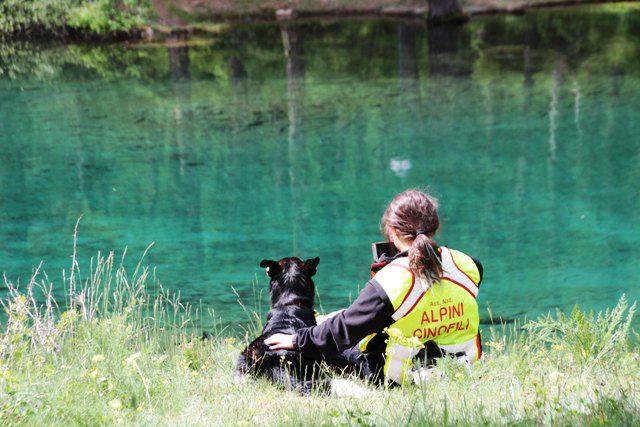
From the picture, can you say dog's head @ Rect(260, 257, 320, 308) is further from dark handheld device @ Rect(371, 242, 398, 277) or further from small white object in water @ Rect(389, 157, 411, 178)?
small white object in water @ Rect(389, 157, 411, 178)

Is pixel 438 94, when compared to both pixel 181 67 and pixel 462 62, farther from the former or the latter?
pixel 181 67

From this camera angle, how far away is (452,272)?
3855mm

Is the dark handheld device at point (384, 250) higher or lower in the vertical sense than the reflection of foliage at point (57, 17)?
lower

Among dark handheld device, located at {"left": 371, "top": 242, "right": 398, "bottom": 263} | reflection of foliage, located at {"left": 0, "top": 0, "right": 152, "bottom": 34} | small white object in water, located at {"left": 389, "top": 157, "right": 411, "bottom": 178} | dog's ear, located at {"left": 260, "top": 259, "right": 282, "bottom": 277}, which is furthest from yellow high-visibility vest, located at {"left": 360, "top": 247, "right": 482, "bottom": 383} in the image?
reflection of foliage, located at {"left": 0, "top": 0, "right": 152, "bottom": 34}

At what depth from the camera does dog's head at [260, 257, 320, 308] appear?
436cm

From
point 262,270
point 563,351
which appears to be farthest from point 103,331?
point 262,270

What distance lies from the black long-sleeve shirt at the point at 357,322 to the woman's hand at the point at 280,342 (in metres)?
0.19

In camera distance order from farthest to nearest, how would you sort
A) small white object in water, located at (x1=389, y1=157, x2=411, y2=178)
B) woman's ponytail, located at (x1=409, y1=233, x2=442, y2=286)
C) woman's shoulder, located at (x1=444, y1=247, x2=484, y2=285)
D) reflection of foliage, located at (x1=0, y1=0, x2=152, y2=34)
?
reflection of foliage, located at (x1=0, y1=0, x2=152, y2=34) → small white object in water, located at (x1=389, y1=157, x2=411, y2=178) → woman's shoulder, located at (x1=444, y1=247, x2=484, y2=285) → woman's ponytail, located at (x1=409, y1=233, x2=442, y2=286)

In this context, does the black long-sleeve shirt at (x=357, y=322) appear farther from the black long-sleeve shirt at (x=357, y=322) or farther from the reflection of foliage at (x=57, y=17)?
the reflection of foliage at (x=57, y=17)

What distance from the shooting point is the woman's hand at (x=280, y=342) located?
4020 millimetres

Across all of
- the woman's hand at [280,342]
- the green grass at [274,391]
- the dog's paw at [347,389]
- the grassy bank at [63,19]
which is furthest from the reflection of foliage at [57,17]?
the dog's paw at [347,389]

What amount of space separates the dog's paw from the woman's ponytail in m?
0.62

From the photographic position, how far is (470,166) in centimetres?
1309

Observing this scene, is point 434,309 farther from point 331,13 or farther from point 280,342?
point 331,13
